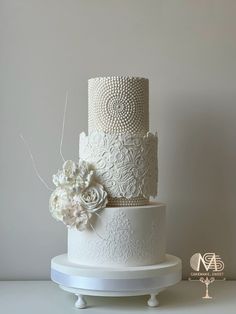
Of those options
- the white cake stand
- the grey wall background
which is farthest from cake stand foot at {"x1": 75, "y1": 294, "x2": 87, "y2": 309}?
the grey wall background

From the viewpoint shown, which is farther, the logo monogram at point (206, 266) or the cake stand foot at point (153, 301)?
the logo monogram at point (206, 266)

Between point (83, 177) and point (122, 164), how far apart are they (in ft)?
0.29

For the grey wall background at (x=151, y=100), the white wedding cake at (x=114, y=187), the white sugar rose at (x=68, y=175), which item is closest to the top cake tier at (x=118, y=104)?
the white wedding cake at (x=114, y=187)

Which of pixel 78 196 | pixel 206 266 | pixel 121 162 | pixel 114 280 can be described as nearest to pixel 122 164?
pixel 121 162

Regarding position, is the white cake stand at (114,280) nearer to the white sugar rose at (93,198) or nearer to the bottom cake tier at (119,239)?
the bottom cake tier at (119,239)

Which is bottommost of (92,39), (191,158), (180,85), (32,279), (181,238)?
(32,279)

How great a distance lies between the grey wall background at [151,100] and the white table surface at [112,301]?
0.13 metres

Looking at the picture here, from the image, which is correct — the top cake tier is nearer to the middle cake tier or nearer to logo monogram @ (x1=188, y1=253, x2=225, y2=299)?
the middle cake tier

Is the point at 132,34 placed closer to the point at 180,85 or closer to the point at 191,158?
the point at 180,85

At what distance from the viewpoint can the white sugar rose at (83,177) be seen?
1090 millimetres

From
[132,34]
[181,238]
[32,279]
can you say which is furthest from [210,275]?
[132,34]

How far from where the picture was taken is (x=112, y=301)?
45.3 inches

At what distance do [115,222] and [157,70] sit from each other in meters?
0.48

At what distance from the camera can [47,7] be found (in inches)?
54.8
